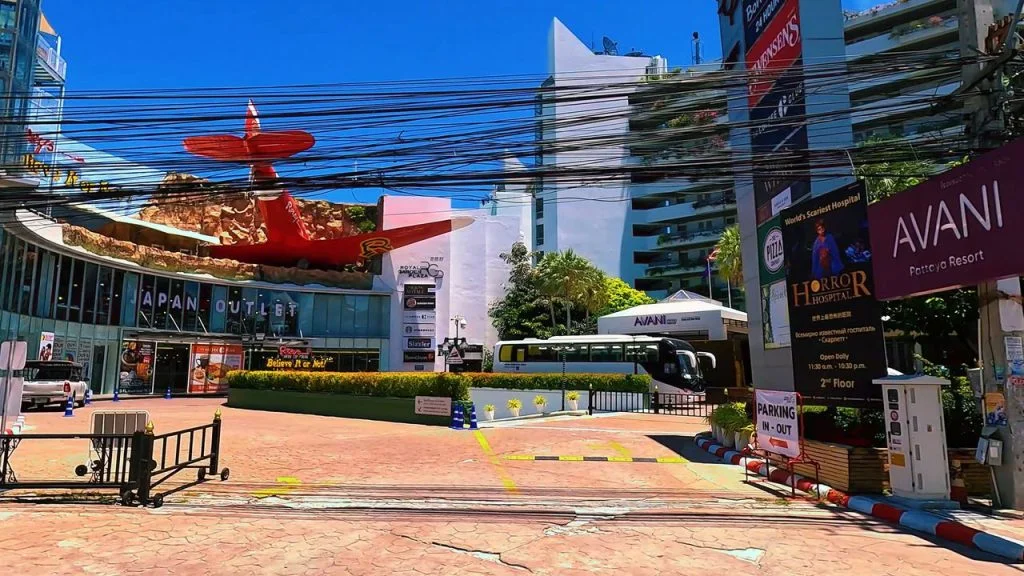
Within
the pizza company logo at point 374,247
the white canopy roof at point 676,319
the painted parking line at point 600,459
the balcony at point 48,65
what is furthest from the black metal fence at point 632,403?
the balcony at point 48,65

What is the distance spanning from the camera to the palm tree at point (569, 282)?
51844 millimetres

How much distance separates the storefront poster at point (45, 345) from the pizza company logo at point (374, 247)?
2223 centimetres

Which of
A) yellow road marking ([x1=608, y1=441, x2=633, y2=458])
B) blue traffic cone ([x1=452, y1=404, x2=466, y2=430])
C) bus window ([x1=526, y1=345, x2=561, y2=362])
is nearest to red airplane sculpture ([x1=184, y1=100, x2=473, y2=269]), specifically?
bus window ([x1=526, y1=345, x2=561, y2=362])

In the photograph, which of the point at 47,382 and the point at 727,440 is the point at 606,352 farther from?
the point at 47,382

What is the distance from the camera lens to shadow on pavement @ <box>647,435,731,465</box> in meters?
13.4

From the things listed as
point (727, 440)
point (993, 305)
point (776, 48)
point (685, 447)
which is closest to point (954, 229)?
point (993, 305)

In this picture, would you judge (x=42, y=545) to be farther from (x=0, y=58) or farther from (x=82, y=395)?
(x=0, y=58)

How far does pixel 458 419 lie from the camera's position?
19.0 meters

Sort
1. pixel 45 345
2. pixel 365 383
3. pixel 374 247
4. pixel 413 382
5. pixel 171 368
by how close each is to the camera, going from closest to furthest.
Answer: pixel 413 382
pixel 365 383
pixel 45 345
pixel 171 368
pixel 374 247

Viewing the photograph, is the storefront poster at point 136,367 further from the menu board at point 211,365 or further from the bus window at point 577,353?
the bus window at point 577,353

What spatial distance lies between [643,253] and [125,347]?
5589 centimetres

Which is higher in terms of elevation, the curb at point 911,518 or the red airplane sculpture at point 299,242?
the red airplane sculpture at point 299,242

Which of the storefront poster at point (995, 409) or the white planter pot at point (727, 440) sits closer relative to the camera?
the storefront poster at point (995, 409)

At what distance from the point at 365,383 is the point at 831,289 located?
15870mm
